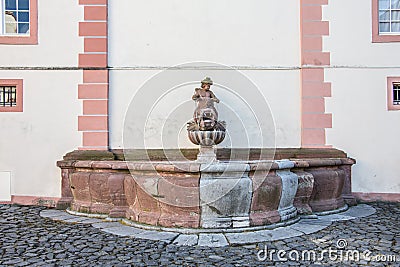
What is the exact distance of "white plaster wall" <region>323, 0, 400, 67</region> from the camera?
716 centimetres

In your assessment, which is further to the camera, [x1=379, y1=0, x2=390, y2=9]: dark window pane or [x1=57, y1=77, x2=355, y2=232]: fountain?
[x1=379, y1=0, x2=390, y2=9]: dark window pane

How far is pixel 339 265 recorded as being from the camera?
11.5 feet

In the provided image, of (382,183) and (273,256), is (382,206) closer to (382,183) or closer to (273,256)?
(382,183)

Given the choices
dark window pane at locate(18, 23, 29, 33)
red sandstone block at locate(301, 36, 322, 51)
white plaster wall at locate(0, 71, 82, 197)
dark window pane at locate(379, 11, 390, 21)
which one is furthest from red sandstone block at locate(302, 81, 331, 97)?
dark window pane at locate(18, 23, 29, 33)

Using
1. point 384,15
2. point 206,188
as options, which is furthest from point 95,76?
point 384,15

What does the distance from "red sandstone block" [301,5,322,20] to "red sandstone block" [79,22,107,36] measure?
151 inches

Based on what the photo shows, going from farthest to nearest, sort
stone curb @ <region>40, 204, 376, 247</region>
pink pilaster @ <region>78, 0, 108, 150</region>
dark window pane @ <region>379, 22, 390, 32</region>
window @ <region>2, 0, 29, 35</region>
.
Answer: dark window pane @ <region>379, 22, 390, 32</region>, window @ <region>2, 0, 29, 35</region>, pink pilaster @ <region>78, 0, 108, 150</region>, stone curb @ <region>40, 204, 376, 247</region>

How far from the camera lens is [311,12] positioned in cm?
724

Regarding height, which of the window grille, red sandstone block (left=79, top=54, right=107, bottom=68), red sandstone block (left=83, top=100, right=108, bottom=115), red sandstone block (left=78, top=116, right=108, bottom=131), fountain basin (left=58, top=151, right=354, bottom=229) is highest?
red sandstone block (left=79, top=54, right=107, bottom=68)

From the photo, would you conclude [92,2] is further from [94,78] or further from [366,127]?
[366,127]

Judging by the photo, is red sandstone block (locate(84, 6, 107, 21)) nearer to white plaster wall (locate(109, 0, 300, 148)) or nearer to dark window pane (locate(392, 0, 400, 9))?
white plaster wall (locate(109, 0, 300, 148))

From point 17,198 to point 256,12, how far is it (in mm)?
5777

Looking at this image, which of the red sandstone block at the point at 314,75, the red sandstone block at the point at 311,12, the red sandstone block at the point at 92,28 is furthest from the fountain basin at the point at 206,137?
the red sandstone block at the point at 311,12

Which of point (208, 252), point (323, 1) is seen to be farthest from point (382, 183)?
point (208, 252)
